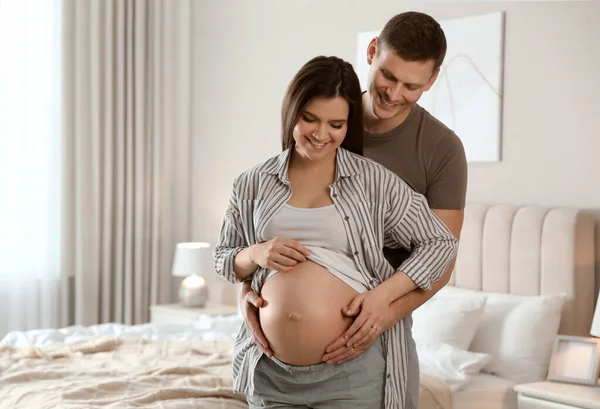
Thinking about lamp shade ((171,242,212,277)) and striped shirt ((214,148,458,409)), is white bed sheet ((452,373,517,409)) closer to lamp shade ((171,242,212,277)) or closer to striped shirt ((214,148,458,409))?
striped shirt ((214,148,458,409))

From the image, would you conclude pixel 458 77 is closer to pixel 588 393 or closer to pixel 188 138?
pixel 588 393

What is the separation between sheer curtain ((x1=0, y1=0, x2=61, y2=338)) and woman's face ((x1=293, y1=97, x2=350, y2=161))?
3.79 m

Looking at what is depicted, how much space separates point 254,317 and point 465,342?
1811 mm

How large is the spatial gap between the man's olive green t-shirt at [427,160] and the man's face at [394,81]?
2.7 inches

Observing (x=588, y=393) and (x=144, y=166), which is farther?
(x=144, y=166)

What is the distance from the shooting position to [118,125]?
5.54m

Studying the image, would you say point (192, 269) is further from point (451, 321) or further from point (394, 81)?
point (394, 81)

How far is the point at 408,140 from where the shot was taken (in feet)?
6.66


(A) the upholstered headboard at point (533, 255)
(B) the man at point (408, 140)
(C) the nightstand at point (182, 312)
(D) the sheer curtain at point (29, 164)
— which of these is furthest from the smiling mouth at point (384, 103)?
(D) the sheer curtain at point (29, 164)

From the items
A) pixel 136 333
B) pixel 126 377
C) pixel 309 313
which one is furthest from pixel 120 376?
pixel 309 313

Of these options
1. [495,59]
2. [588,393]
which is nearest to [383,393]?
[588,393]

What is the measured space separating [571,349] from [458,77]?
144 centimetres

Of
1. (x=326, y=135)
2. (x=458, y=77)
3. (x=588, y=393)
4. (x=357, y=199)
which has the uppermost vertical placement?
(x=458, y=77)

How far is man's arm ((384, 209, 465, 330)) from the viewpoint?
184 centimetres
